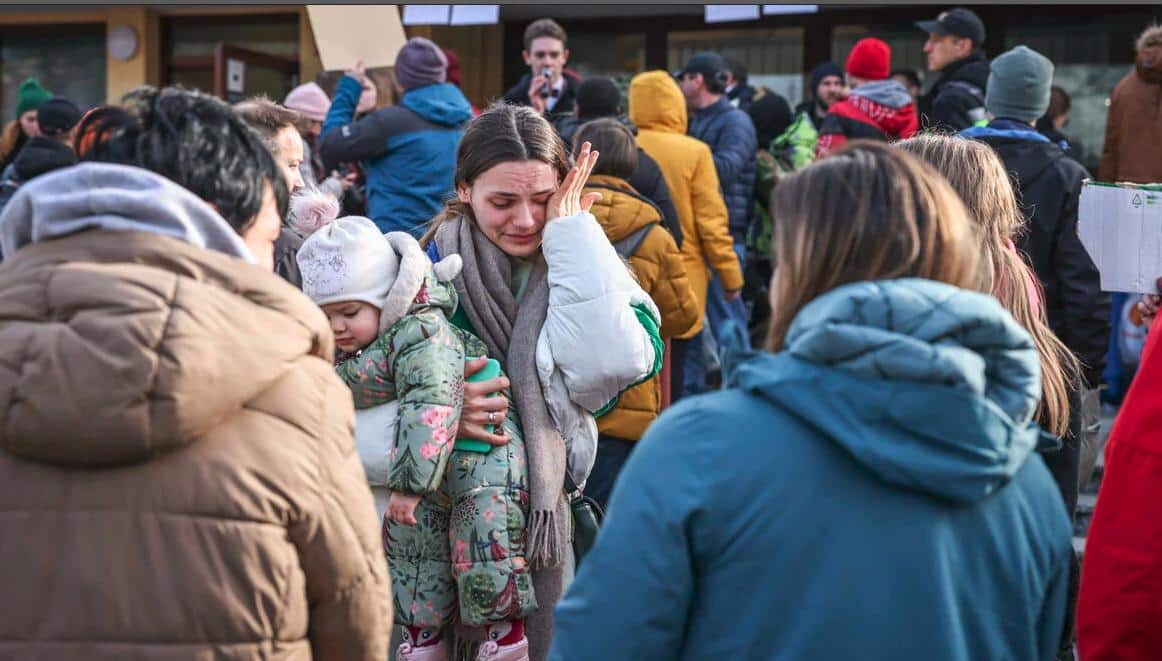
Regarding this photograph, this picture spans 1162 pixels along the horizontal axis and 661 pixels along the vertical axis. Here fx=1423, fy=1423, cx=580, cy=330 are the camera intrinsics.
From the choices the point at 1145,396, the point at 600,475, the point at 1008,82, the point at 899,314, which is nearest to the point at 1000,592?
the point at 899,314

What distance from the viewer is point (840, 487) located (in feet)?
6.27

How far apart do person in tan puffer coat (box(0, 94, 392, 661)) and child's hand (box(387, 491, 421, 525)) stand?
1.11 m

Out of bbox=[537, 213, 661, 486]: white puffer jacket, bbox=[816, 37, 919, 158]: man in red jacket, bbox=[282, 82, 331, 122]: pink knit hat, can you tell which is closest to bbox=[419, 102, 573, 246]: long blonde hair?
bbox=[537, 213, 661, 486]: white puffer jacket

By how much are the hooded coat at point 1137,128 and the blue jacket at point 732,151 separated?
6.47 feet

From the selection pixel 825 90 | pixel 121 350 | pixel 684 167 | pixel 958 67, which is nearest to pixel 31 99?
pixel 684 167

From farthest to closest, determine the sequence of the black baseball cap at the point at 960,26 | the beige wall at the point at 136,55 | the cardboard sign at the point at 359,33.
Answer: the beige wall at the point at 136,55, the cardboard sign at the point at 359,33, the black baseball cap at the point at 960,26

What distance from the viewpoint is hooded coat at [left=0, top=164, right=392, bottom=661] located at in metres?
1.87

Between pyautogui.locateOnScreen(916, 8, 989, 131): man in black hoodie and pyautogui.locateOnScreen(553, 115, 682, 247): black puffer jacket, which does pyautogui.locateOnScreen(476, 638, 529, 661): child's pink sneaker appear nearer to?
pyautogui.locateOnScreen(553, 115, 682, 247): black puffer jacket

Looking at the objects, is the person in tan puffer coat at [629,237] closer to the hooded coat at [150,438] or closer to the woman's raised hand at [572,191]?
the woman's raised hand at [572,191]

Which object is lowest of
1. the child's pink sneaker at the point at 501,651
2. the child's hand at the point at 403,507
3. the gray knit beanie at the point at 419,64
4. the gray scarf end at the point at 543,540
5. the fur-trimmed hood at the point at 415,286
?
the child's pink sneaker at the point at 501,651

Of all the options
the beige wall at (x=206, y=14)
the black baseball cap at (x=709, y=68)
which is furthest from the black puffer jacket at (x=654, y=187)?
the beige wall at (x=206, y=14)

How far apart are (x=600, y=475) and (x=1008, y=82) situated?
2268mm

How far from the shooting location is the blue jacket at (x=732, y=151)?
320 inches

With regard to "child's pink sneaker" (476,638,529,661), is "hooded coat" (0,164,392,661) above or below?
above
